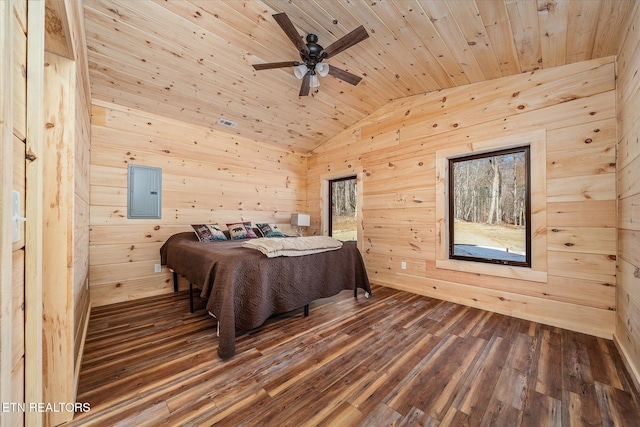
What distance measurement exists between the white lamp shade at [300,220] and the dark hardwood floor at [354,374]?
218cm

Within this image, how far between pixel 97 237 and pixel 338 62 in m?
3.52

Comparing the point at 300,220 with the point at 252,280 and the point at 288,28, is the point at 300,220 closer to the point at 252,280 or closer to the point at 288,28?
the point at 252,280

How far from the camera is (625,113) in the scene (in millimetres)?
2012

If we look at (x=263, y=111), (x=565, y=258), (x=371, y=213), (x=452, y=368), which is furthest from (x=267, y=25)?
(x=565, y=258)

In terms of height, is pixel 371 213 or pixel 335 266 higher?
pixel 371 213

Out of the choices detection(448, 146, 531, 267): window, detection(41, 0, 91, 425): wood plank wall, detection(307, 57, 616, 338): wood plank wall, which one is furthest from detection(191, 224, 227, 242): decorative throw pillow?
detection(448, 146, 531, 267): window

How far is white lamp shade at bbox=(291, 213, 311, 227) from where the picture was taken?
4.60m

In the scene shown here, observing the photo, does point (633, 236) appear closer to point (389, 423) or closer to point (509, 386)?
point (509, 386)

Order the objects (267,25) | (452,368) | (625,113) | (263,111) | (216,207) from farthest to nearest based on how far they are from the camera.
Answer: (216,207), (263,111), (267,25), (625,113), (452,368)

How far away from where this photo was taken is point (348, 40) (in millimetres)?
2057

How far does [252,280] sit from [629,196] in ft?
9.89

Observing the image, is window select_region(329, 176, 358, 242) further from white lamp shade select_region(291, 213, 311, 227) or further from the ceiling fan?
the ceiling fan

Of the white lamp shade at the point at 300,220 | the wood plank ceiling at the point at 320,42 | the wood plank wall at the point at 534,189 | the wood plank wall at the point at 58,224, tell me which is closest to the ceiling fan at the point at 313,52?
the wood plank ceiling at the point at 320,42

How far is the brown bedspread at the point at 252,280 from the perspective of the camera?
195 centimetres
